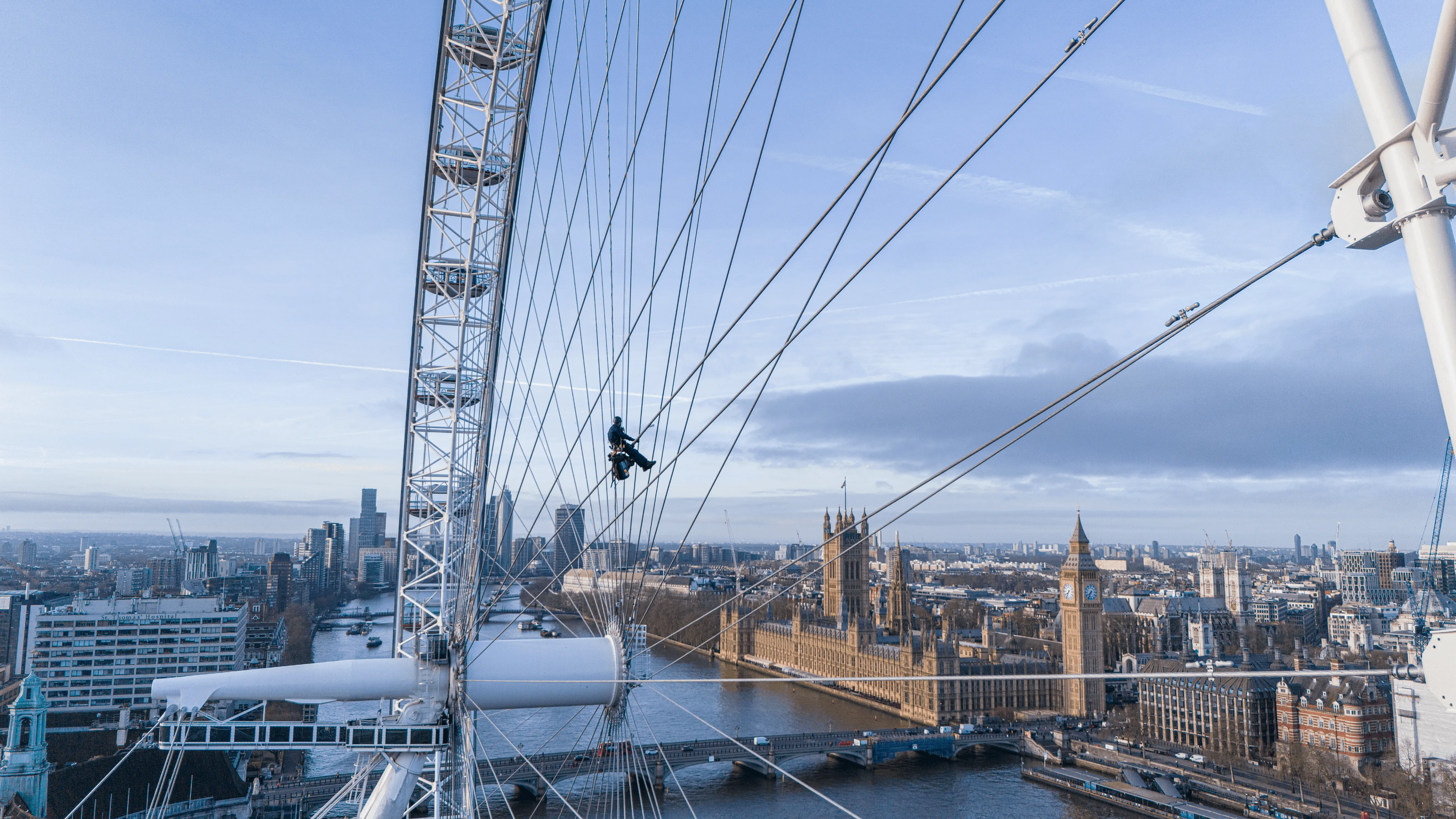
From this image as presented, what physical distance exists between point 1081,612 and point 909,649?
6.33 metres

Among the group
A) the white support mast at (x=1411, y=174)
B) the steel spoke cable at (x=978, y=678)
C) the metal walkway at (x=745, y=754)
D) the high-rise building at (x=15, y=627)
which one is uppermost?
the white support mast at (x=1411, y=174)

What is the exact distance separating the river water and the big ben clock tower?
7682 millimetres

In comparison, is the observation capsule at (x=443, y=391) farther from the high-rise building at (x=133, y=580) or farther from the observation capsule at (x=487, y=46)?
the high-rise building at (x=133, y=580)

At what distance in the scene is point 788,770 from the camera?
26031mm

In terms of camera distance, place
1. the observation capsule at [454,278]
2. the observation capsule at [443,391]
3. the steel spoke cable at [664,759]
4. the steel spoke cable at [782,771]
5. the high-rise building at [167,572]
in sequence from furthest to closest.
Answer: the high-rise building at [167,572]
the observation capsule at [443,391]
the observation capsule at [454,278]
the steel spoke cable at [664,759]
the steel spoke cable at [782,771]

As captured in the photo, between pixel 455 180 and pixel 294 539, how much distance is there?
162m

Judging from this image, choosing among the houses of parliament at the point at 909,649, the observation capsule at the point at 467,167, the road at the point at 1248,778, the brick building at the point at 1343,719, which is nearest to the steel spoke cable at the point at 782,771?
the observation capsule at the point at 467,167

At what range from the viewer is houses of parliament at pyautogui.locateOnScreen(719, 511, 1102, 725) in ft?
105

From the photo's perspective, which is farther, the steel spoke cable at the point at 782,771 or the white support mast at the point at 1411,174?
the steel spoke cable at the point at 782,771

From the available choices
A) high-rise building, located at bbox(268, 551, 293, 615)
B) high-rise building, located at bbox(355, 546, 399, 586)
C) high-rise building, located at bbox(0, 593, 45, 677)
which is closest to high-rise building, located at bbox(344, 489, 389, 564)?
high-rise building, located at bbox(355, 546, 399, 586)

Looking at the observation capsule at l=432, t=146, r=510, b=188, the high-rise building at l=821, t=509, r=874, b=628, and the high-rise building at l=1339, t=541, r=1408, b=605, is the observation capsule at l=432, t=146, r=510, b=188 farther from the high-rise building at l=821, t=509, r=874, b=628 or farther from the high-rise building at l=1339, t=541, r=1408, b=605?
the high-rise building at l=1339, t=541, r=1408, b=605

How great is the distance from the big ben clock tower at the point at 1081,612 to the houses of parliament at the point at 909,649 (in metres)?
0.04

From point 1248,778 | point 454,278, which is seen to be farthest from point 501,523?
point 1248,778

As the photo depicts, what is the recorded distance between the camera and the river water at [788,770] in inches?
791
